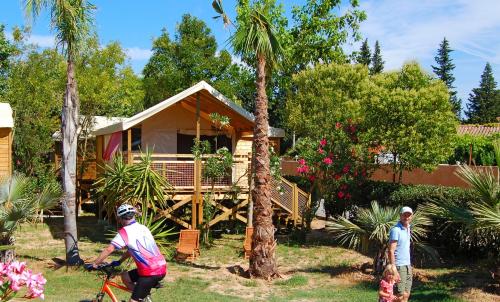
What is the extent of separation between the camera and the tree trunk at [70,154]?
11969mm

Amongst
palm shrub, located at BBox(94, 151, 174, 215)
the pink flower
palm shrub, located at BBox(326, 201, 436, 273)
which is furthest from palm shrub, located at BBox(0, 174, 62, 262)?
the pink flower

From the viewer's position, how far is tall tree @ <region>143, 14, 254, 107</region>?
118 feet

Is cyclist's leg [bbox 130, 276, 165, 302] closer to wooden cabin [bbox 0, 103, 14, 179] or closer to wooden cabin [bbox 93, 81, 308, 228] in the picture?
wooden cabin [bbox 93, 81, 308, 228]

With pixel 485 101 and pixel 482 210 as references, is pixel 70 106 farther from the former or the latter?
pixel 485 101

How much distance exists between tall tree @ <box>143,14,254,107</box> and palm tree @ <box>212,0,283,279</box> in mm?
22993

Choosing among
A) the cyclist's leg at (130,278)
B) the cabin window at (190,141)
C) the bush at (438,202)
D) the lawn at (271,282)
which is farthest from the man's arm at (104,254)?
the cabin window at (190,141)

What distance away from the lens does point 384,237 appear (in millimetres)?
11234

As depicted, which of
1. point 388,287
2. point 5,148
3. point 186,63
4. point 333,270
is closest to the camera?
point 388,287

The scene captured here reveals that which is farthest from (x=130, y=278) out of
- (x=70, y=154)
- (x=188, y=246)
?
(x=188, y=246)

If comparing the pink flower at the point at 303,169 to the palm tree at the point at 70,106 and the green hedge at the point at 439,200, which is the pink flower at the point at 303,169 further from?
the palm tree at the point at 70,106

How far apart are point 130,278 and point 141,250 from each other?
1.49 feet

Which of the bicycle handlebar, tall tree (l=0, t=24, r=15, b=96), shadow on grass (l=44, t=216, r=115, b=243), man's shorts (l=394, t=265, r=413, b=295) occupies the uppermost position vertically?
tall tree (l=0, t=24, r=15, b=96)

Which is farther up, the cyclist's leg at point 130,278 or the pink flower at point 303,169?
the pink flower at point 303,169

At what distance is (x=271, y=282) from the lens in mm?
11516
